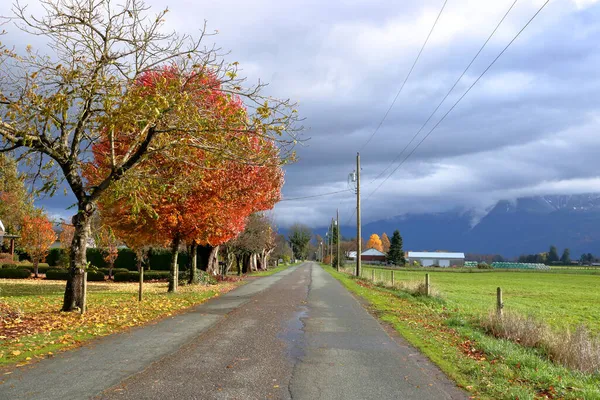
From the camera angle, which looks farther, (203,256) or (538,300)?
(203,256)

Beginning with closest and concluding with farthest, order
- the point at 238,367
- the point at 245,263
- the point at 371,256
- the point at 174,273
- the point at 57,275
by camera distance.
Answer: the point at 238,367
the point at 174,273
the point at 57,275
the point at 245,263
the point at 371,256

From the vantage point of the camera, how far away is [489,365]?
8.70 metres

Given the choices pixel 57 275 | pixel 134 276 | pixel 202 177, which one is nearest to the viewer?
pixel 202 177

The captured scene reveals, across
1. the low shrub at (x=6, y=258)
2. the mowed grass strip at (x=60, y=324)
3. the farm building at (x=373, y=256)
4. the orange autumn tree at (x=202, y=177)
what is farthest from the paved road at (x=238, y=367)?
the farm building at (x=373, y=256)

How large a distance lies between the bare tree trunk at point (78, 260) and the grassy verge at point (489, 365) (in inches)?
340

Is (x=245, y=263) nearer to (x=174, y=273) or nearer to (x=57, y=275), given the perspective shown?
(x=57, y=275)

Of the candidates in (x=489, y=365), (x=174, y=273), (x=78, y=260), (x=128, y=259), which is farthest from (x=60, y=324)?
(x=128, y=259)

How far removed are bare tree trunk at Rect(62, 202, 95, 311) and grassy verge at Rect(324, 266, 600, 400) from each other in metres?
8.64

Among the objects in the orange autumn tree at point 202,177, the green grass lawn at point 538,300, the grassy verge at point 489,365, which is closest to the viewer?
the grassy verge at point 489,365

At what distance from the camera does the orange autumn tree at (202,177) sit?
12.8 m

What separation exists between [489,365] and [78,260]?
1078 cm

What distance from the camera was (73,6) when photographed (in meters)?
12.0

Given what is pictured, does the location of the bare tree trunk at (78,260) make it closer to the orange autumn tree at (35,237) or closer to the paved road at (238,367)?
the paved road at (238,367)

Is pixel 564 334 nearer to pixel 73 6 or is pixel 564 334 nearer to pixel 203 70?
pixel 203 70
